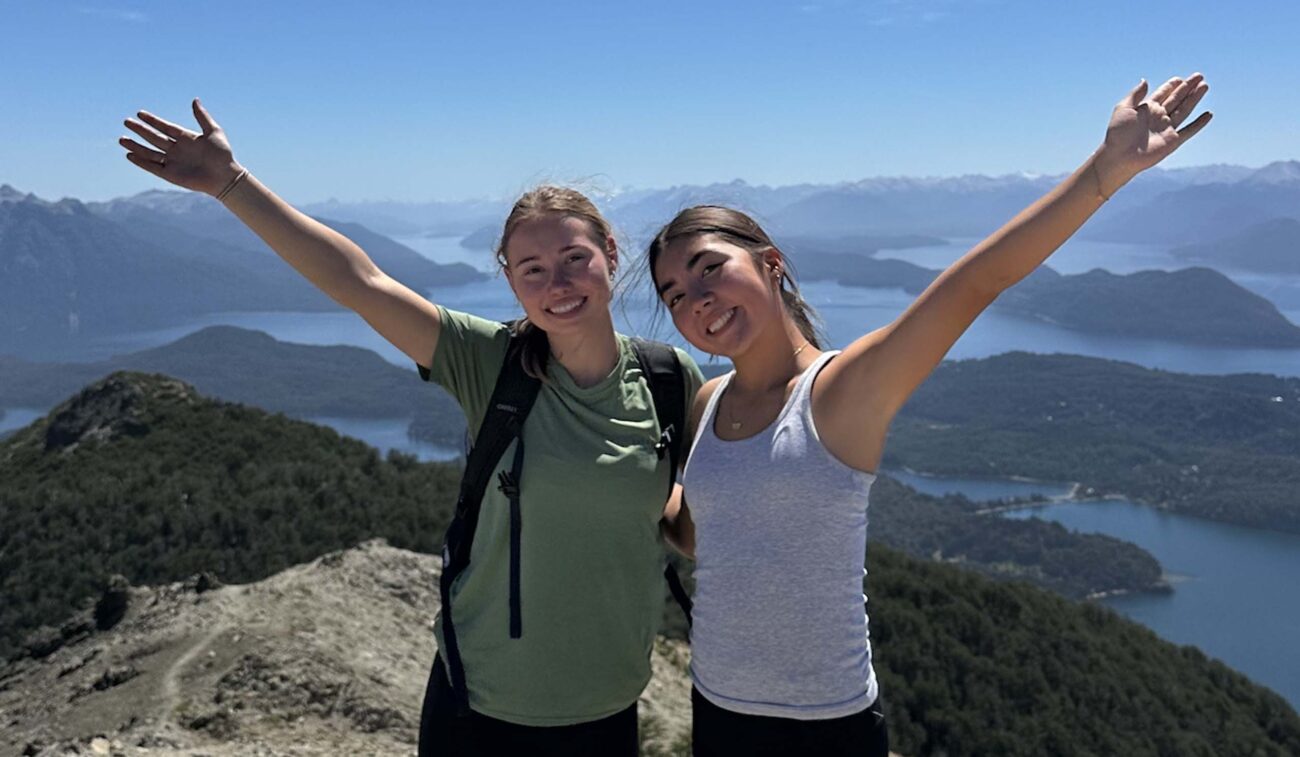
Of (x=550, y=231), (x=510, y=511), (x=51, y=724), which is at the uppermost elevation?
(x=550, y=231)

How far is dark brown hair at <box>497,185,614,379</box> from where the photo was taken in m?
2.74

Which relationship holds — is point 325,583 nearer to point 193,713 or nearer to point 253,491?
point 193,713

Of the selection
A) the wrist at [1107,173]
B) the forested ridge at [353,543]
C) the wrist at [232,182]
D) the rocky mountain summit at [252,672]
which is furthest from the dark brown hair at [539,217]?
the forested ridge at [353,543]

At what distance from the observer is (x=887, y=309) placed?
188m

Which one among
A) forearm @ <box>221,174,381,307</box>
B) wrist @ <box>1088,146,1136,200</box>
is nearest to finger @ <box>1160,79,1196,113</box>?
wrist @ <box>1088,146,1136,200</box>

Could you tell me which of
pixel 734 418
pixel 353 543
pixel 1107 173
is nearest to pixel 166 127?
pixel 734 418

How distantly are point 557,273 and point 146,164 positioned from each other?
1282mm

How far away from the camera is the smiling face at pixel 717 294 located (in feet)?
8.42

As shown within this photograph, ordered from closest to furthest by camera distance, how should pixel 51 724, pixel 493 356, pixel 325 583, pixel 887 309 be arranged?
1. pixel 493 356
2. pixel 51 724
3. pixel 325 583
4. pixel 887 309

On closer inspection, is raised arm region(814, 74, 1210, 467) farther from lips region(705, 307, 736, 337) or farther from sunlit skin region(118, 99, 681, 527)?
sunlit skin region(118, 99, 681, 527)

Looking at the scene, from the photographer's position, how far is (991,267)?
220 cm

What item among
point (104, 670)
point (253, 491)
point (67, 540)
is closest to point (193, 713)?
point (104, 670)

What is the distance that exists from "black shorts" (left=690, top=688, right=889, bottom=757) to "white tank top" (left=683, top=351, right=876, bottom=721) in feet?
0.09

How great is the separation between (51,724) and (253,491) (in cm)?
1259
